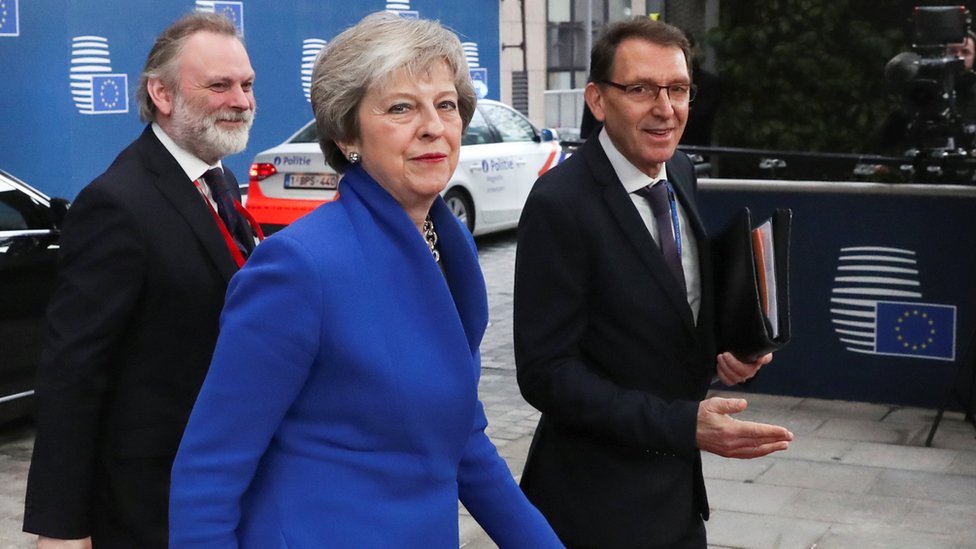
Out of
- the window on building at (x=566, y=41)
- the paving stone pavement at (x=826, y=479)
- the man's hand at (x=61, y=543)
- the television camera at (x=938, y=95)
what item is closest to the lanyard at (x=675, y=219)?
the man's hand at (x=61, y=543)

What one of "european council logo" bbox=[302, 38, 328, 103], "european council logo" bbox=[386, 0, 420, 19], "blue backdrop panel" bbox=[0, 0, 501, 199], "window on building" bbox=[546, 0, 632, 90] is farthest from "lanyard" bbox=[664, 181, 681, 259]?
"window on building" bbox=[546, 0, 632, 90]

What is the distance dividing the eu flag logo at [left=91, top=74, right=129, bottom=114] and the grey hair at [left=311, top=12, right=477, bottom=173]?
12622 millimetres

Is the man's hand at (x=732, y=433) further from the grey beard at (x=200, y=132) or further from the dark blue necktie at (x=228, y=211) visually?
the grey beard at (x=200, y=132)

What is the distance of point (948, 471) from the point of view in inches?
265

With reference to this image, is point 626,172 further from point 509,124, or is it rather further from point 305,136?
point 509,124

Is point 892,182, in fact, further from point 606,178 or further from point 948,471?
point 606,178

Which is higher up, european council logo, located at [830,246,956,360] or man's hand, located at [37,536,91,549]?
man's hand, located at [37,536,91,549]

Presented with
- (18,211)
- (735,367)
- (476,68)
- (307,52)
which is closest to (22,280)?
(18,211)

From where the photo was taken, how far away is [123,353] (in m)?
3.07

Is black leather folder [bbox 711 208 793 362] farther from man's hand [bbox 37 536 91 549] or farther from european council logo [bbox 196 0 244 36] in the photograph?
european council logo [bbox 196 0 244 36]

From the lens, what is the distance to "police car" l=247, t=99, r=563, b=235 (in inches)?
545

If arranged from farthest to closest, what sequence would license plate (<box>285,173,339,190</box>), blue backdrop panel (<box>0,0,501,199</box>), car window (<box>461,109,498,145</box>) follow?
car window (<box>461,109,498,145</box>)
license plate (<box>285,173,339,190</box>)
blue backdrop panel (<box>0,0,501,199</box>)

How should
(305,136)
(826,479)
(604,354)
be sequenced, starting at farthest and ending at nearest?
1. (305,136)
2. (826,479)
3. (604,354)

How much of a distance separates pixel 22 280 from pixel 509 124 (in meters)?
9.16
